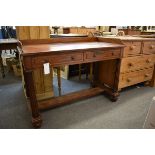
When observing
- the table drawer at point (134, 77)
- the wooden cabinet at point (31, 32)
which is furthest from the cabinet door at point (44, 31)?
the table drawer at point (134, 77)

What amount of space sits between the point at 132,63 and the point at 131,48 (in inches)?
9.6

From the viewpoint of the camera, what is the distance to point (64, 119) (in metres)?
1.82

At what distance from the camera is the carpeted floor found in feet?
5.67

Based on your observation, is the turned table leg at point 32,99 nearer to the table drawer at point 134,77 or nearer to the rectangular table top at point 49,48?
the rectangular table top at point 49,48

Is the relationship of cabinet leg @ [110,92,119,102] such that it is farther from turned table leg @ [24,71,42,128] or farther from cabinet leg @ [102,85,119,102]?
turned table leg @ [24,71,42,128]

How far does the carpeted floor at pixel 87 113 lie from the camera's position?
1.73 meters

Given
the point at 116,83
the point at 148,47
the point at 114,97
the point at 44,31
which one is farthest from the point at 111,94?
the point at 44,31

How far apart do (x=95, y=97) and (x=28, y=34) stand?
4.29 feet

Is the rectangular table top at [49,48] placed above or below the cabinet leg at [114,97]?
above

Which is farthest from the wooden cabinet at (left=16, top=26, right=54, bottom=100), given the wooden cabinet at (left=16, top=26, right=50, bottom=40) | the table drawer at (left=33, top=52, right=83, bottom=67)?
the table drawer at (left=33, top=52, right=83, bottom=67)

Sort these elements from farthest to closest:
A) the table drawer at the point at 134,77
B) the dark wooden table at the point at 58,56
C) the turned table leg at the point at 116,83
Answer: the table drawer at the point at 134,77 → the turned table leg at the point at 116,83 → the dark wooden table at the point at 58,56

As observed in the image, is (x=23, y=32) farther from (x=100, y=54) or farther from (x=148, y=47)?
(x=148, y=47)
